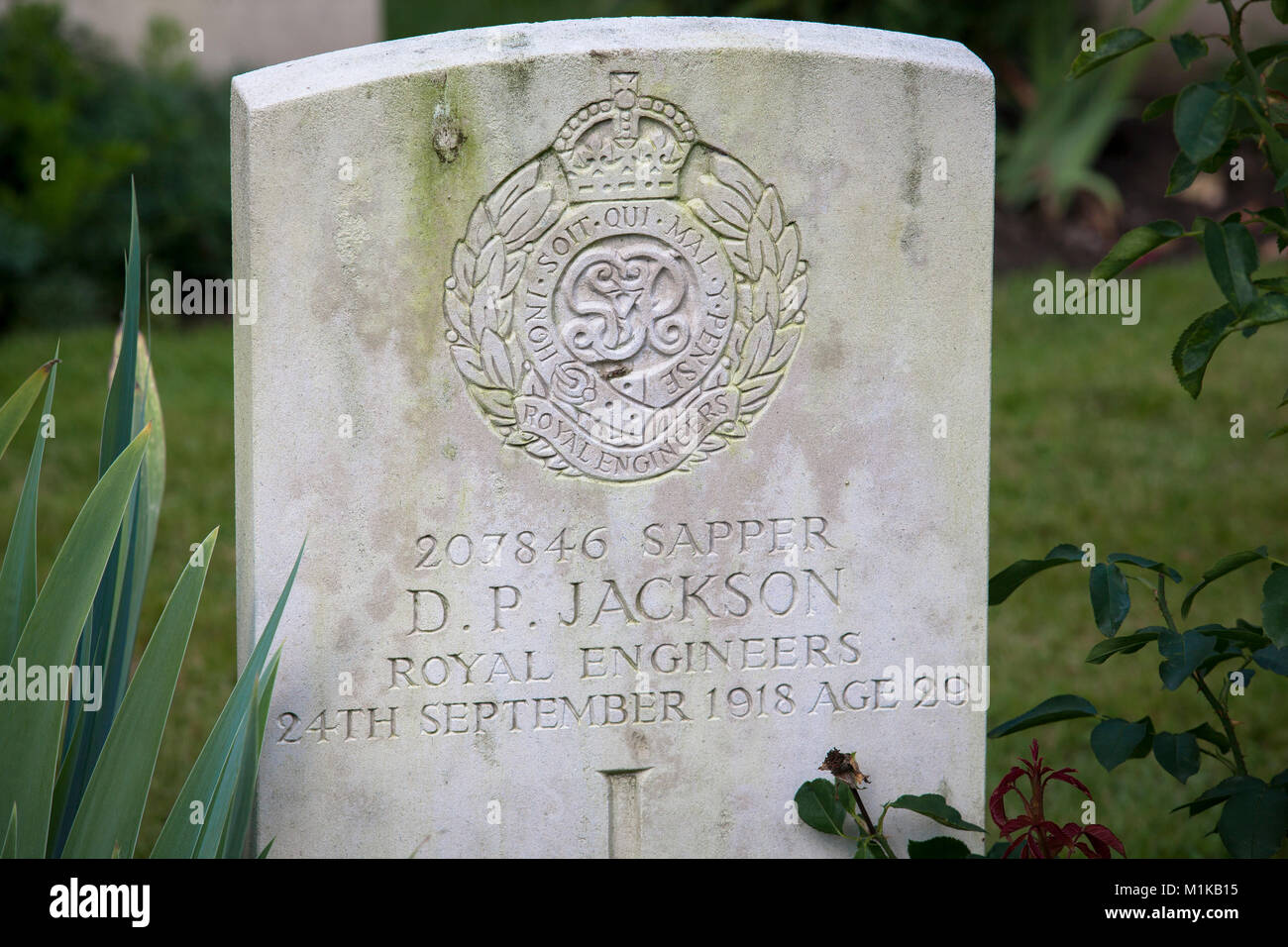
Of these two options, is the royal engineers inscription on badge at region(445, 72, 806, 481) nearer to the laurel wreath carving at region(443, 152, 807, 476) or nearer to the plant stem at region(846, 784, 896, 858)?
the laurel wreath carving at region(443, 152, 807, 476)

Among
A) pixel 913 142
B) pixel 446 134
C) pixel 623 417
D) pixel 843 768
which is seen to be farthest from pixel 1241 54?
pixel 843 768

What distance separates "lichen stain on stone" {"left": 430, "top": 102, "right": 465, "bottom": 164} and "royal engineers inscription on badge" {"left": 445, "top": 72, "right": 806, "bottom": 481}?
94mm

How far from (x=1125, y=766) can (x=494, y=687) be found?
6.69 feet

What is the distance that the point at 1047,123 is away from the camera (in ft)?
24.2

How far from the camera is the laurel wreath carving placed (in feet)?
7.89

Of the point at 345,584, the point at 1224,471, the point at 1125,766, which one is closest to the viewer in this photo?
the point at 345,584

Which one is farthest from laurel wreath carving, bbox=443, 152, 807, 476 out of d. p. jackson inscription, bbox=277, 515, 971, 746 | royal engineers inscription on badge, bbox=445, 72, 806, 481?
d. p. jackson inscription, bbox=277, 515, 971, 746

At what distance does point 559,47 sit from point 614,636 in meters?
1.04

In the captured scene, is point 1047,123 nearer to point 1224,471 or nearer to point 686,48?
point 1224,471

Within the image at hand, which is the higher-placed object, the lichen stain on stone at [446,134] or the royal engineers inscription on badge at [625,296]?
the lichen stain on stone at [446,134]

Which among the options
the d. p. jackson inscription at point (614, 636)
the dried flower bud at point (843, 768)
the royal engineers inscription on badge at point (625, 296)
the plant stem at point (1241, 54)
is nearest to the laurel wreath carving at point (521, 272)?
the royal engineers inscription on badge at point (625, 296)

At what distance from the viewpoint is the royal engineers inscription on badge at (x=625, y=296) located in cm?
241

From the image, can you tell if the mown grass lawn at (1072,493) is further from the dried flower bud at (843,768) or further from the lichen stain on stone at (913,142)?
the lichen stain on stone at (913,142)

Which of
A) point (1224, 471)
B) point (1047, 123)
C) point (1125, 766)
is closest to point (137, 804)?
point (1125, 766)
